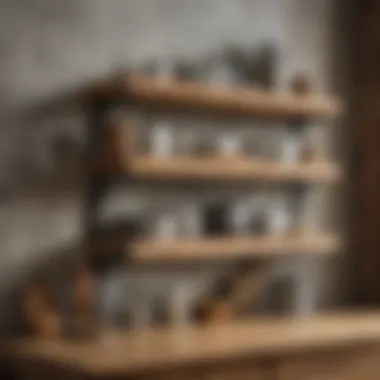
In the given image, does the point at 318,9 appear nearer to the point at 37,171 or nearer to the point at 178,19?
the point at 178,19

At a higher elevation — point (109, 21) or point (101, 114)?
point (109, 21)

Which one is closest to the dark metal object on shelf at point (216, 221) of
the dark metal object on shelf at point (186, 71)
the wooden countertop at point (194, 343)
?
the wooden countertop at point (194, 343)

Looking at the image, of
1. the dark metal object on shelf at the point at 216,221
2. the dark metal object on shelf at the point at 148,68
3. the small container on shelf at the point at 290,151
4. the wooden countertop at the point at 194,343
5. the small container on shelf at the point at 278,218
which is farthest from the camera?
the small container on shelf at the point at 290,151

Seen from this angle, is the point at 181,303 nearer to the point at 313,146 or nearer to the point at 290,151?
the point at 290,151

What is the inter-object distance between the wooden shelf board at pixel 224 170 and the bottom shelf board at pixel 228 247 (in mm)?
258

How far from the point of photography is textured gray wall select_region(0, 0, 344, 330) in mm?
3373

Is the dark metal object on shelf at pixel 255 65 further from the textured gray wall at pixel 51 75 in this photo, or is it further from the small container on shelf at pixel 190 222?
the small container on shelf at pixel 190 222

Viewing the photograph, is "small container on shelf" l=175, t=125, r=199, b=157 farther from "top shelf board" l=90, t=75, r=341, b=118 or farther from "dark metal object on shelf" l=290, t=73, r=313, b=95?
"dark metal object on shelf" l=290, t=73, r=313, b=95

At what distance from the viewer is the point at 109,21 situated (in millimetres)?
3658

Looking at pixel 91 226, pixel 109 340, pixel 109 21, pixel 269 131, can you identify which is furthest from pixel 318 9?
pixel 109 340

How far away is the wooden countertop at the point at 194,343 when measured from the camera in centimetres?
287

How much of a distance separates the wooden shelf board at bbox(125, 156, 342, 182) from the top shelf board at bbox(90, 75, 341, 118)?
220 millimetres

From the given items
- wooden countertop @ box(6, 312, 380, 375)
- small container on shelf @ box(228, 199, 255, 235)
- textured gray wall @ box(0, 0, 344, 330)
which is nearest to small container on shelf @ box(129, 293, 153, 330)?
wooden countertop @ box(6, 312, 380, 375)

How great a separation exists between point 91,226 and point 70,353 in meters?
0.70
